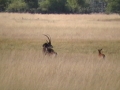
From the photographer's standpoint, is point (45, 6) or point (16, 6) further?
point (45, 6)

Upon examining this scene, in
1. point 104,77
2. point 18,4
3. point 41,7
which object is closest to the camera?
point 104,77

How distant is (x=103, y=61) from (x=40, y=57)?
208 cm

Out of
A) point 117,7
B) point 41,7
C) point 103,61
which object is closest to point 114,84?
point 103,61

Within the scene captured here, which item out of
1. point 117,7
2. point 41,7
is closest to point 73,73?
point 117,7

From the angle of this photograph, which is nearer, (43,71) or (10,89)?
(10,89)

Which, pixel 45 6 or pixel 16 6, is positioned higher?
pixel 16 6

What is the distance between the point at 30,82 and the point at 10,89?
1.99 ft

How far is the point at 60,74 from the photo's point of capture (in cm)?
828

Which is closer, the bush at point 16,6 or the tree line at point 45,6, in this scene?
the bush at point 16,6

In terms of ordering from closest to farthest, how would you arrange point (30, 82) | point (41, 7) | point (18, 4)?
point (30, 82), point (18, 4), point (41, 7)

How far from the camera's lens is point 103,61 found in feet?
33.2

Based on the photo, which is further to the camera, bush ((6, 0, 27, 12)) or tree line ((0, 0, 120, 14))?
tree line ((0, 0, 120, 14))

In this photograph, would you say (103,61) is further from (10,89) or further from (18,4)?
(18,4)

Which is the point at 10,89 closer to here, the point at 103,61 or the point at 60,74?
the point at 60,74
